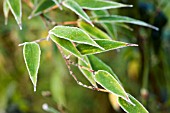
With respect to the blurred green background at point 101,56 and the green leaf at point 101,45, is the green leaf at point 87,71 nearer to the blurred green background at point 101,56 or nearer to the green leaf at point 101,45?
the green leaf at point 101,45

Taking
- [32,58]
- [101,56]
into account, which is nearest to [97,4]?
[32,58]

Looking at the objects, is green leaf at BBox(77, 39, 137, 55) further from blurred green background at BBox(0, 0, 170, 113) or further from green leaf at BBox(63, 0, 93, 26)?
blurred green background at BBox(0, 0, 170, 113)

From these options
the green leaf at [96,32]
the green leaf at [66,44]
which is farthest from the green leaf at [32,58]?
the green leaf at [96,32]

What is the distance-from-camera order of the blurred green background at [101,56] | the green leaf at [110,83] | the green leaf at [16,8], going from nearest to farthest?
the green leaf at [110,83] → the green leaf at [16,8] → the blurred green background at [101,56]

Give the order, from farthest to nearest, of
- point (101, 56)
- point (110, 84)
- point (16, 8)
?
point (101, 56) < point (16, 8) < point (110, 84)

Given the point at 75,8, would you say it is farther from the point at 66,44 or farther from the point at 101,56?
the point at 101,56

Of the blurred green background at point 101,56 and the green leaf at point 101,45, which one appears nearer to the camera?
the green leaf at point 101,45

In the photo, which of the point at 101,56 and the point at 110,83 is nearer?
the point at 110,83
